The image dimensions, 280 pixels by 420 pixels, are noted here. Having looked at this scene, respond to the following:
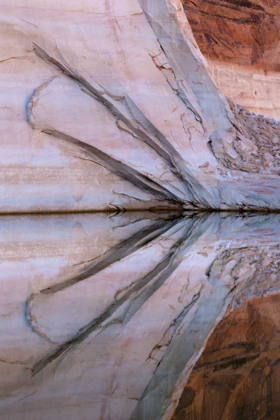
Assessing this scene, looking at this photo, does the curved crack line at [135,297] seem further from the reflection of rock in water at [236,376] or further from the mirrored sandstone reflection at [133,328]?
the reflection of rock in water at [236,376]

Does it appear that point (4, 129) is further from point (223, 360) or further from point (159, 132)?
point (223, 360)

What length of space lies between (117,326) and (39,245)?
1.92m

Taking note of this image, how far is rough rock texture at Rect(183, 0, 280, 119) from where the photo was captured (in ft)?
37.8

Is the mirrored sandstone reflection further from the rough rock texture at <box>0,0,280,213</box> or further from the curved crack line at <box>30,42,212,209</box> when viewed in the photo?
the curved crack line at <box>30,42,212,209</box>

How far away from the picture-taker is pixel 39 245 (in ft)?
12.5

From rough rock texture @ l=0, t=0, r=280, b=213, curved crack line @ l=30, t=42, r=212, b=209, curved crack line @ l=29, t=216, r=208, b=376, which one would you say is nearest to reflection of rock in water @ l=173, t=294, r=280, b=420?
curved crack line @ l=29, t=216, r=208, b=376

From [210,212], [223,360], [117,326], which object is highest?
[223,360]

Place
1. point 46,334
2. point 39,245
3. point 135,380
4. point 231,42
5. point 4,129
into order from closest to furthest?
point 135,380
point 46,334
point 39,245
point 4,129
point 231,42

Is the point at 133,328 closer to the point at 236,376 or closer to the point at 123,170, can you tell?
the point at 236,376

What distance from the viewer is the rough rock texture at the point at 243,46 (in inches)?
454

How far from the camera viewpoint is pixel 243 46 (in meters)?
12.1

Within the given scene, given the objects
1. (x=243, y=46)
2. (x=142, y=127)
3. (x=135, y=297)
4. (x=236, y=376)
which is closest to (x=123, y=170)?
(x=142, y=127)

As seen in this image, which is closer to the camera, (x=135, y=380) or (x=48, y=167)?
(x=135, y=380)

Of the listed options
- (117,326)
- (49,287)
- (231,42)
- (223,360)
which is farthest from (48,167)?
(231,42)
